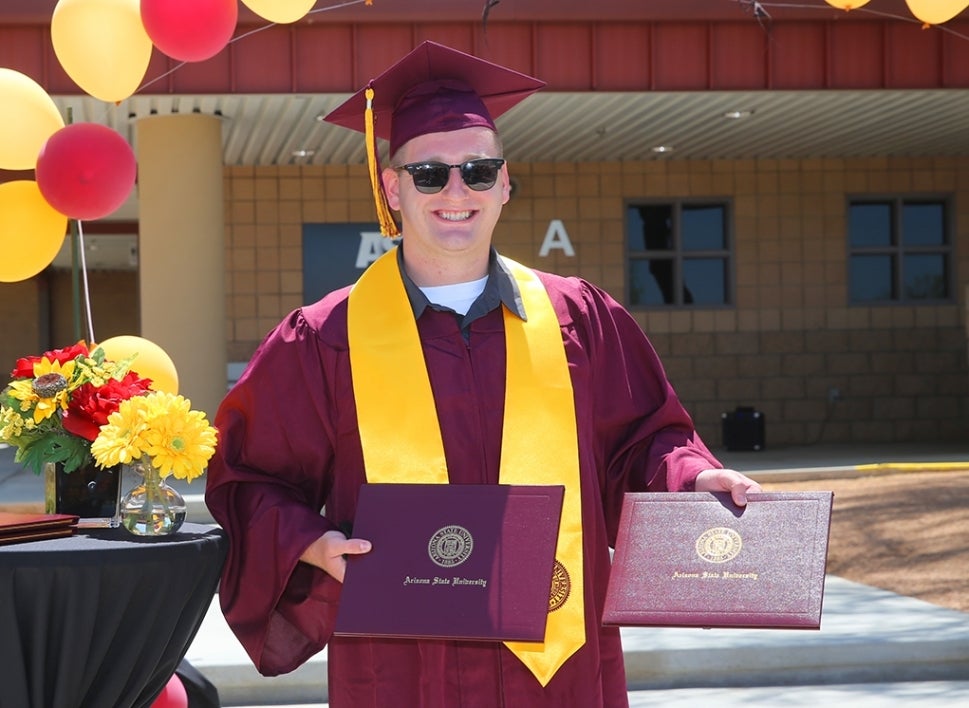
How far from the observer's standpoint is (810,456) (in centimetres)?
1252

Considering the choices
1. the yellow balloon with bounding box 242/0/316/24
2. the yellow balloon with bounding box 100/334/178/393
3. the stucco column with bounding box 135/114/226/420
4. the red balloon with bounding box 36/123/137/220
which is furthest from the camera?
the stucco column with bounding box 135/114/226/420

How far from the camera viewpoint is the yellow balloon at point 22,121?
16.0 ft

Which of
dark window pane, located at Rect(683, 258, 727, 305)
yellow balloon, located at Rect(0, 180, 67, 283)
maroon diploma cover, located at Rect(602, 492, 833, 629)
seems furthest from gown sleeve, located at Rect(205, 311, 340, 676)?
dark window pane, located at Rect(683, 258, 727, 305)

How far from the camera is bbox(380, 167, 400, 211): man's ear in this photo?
10.2ft


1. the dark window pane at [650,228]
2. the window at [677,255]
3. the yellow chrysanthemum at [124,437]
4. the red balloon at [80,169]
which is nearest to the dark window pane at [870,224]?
the window at [677,255]

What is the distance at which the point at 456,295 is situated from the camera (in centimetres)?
310

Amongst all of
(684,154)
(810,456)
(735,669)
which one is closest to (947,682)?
(735,669)

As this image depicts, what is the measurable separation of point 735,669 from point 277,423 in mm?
3665

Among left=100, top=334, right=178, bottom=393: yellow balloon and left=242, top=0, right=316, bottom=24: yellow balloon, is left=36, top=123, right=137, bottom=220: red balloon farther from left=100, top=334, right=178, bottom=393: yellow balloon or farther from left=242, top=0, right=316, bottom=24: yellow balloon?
left=242, top=0, right=316, bottom=24: yellow balloon

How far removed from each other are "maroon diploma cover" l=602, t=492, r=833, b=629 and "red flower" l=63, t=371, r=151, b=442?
1237mm

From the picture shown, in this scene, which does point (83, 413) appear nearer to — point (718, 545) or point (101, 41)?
point (718, 545)

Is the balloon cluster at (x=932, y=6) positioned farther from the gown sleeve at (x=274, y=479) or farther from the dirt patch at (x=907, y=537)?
the gown sleeve at (x=274, y=479)

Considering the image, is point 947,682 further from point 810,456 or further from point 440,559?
point 810,456

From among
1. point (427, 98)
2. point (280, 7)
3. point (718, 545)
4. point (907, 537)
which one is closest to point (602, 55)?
point (907, 537)
